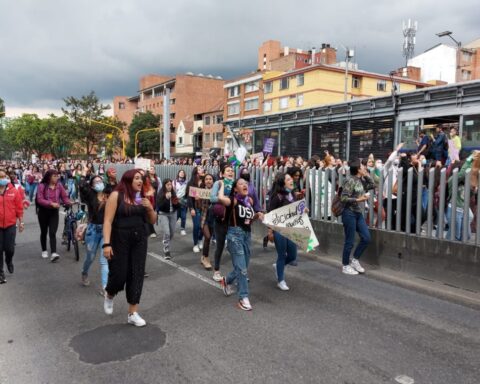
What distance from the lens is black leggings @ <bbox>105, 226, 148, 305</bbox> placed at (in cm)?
446

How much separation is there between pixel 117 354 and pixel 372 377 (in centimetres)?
231

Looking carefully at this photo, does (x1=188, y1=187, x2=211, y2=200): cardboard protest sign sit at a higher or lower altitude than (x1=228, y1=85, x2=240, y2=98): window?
lower

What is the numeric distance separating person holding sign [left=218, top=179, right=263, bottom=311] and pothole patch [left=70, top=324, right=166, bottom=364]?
119 cm

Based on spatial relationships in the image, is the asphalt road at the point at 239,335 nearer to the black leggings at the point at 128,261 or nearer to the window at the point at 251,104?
the black leggings at the point at 128,261

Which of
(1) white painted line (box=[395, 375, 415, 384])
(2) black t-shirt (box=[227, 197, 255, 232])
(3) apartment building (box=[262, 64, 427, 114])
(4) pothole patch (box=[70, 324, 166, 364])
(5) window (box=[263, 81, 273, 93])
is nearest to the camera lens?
(1) white painted line (box=[395, 375, 415, 384])

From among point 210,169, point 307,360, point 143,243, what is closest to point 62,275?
point 143,243

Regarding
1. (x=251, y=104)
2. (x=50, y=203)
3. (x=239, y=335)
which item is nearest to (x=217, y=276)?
(x=239, y=335)

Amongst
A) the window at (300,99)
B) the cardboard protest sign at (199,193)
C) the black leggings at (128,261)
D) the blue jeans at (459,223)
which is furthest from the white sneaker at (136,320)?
the window at (300,99)

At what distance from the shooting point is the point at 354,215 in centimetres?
681

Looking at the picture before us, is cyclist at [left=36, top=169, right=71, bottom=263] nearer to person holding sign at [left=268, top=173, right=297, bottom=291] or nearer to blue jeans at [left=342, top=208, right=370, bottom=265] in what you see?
person holding sign at [left=268, top=173, right=297, bottom=291]

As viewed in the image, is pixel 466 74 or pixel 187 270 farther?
pixel 466 74

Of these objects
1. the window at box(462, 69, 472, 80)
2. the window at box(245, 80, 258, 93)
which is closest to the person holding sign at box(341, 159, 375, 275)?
the window at box(245, 80, 258, 93)

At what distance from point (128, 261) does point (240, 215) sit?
152cm

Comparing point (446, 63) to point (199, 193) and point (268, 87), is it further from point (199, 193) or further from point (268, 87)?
point (199, 193)
